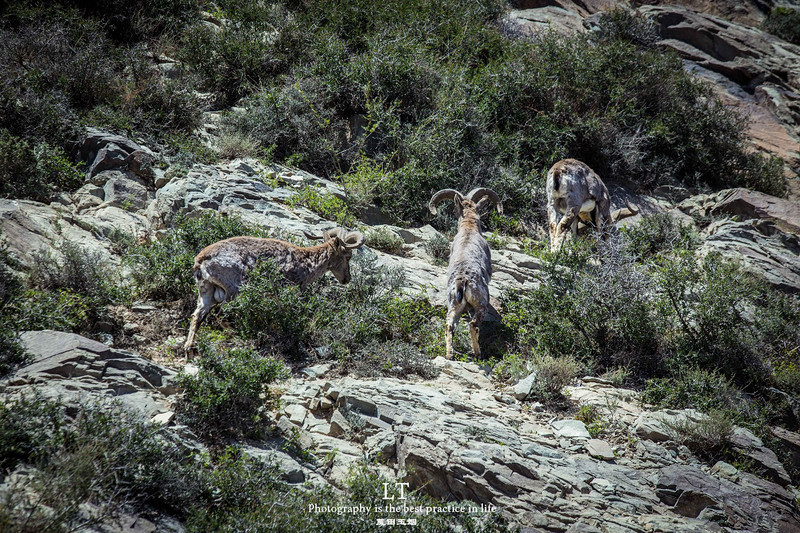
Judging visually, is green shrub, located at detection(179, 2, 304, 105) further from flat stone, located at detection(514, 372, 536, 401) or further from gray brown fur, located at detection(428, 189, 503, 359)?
flat stone, located at detection(514, 372, 536, 401)

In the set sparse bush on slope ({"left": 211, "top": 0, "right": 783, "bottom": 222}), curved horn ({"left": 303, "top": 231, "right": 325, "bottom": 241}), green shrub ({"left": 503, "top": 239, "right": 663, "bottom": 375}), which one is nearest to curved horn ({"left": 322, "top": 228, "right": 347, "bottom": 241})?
curved horn ({"left": 303, "top": 231, "right": 325, "bottom": 241})

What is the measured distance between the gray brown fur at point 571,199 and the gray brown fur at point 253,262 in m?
5.19

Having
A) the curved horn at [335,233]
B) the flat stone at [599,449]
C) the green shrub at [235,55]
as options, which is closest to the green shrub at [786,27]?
the green shrub at [235,55]

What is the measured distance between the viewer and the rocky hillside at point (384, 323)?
5016mm

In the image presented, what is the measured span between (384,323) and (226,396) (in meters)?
3.39

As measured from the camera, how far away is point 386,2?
17.1m

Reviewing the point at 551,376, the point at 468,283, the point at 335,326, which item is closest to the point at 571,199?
the point at 468,283

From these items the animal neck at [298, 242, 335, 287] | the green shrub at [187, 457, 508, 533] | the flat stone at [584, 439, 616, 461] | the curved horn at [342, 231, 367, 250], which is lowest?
the flat stone at [584, 439, 616, 461]

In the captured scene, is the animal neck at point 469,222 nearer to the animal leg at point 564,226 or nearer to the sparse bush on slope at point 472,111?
the sparse bush on slope at point 472,111

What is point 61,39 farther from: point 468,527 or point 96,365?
point 468,527

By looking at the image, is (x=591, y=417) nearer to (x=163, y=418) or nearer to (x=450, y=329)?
(x=450, y=329)

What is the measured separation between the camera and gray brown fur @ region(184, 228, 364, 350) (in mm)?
7539

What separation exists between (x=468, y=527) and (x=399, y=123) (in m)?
10.4

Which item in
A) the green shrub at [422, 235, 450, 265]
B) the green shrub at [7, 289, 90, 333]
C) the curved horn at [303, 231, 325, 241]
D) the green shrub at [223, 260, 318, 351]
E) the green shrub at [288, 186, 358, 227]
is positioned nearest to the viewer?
the green shrub at [7, 289, 90, 333]
